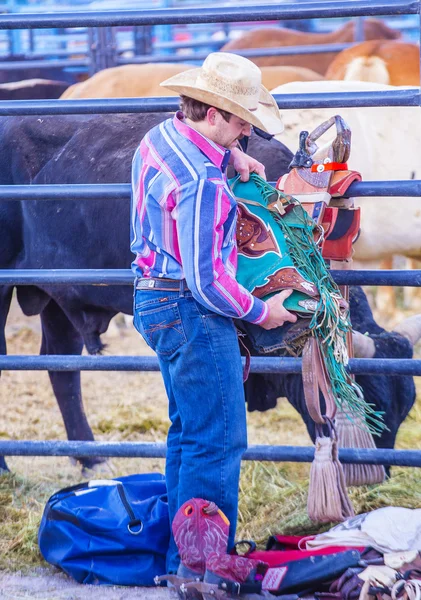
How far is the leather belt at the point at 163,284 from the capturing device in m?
2.50

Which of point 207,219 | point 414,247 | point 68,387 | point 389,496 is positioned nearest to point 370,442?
point 389,496

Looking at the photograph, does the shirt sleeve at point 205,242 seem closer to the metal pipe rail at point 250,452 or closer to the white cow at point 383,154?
the metal pipe rail at point 250,452

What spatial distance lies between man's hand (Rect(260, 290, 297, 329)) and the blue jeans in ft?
0.46

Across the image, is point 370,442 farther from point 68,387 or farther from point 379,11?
point 68,387

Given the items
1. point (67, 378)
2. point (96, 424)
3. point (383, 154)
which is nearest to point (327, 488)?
point (67, 378)

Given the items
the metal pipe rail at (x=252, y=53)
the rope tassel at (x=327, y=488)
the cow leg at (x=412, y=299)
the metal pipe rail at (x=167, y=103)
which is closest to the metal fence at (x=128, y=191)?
the metal pipe rail at (x=167, y=103)

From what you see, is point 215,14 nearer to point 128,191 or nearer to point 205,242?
point 128,191

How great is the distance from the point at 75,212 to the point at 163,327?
6.33ft

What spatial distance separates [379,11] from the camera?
2.99 metres

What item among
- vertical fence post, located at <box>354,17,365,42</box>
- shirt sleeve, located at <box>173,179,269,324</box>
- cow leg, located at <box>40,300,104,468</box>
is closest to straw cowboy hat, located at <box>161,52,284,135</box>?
shirt sleeve, located at <box>173,179,269,324</box>

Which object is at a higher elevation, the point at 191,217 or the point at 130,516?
the point at 191,217

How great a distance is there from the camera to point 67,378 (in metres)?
4.73

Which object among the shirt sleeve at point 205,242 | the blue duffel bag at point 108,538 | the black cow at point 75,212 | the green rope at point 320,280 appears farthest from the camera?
the black cow at point 75,212

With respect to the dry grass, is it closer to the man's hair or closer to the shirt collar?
the shirt collar
